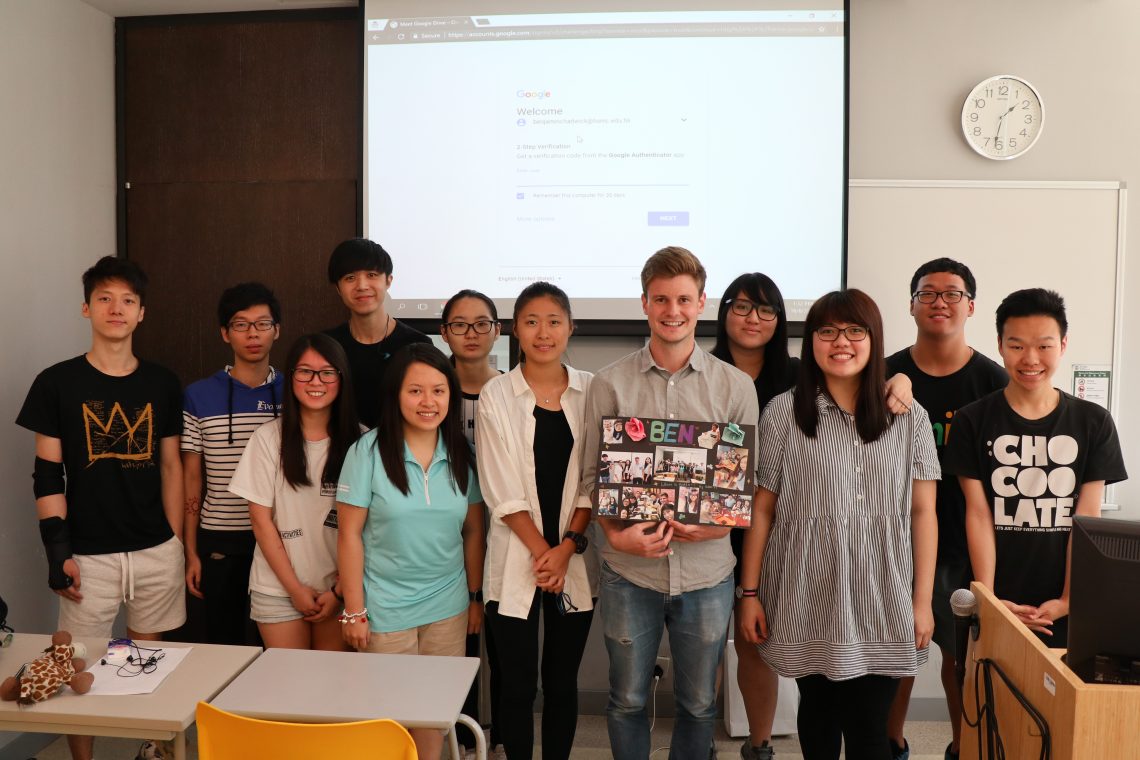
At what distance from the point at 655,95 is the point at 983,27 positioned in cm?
152

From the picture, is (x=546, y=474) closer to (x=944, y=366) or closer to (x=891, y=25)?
(x=944, y=366)

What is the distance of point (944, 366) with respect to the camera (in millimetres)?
2686

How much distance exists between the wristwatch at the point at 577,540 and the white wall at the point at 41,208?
2.47m

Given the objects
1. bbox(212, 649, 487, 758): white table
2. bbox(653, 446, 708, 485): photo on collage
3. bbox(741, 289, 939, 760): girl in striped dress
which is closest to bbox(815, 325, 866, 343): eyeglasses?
bbox(741, 289, 939, 760): girl in striped dress

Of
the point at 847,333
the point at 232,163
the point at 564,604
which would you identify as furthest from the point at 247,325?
the point at 847,333

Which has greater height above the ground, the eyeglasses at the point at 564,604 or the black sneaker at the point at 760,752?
the eyeglasses at the point at 564,604

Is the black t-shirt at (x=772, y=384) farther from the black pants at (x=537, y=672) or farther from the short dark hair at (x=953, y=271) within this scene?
the black pants at (x=537, y=672)

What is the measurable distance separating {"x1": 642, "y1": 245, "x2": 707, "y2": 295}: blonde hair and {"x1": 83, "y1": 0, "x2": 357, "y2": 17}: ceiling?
7.72 ft

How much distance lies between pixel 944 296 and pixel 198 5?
360 cm

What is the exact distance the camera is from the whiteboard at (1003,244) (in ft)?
11.2

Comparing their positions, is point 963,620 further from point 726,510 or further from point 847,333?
point 847,333

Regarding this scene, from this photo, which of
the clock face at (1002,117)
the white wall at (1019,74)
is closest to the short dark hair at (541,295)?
the white wall at (1019,74)

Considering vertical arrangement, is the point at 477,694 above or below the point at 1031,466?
below

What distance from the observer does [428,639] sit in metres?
2.38
